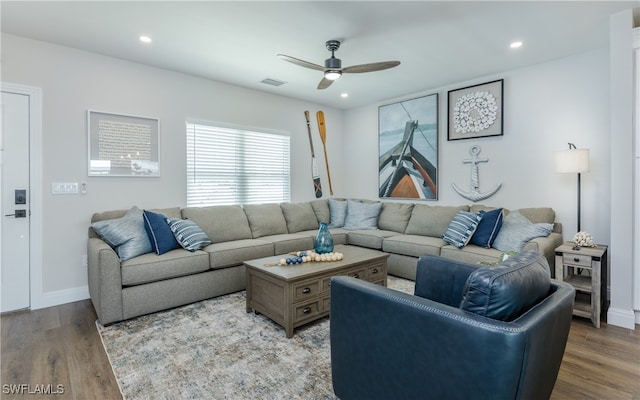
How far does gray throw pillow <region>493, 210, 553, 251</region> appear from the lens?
322 centimetres

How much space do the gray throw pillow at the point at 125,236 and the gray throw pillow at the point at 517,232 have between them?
3.67 m

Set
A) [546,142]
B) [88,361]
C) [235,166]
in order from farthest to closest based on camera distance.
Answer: [235,166]
[546,142]
[88,361]

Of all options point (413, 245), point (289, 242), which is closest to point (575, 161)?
point (413, 245)

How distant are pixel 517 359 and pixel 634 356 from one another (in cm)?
198

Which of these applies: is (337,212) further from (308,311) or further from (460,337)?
(460,337)

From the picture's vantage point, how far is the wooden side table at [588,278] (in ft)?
8.79

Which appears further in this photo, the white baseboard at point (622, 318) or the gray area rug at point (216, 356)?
the white baseboard at point (622, 318)

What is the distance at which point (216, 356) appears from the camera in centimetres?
220

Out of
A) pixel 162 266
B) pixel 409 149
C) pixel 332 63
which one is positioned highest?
pixel 332 63

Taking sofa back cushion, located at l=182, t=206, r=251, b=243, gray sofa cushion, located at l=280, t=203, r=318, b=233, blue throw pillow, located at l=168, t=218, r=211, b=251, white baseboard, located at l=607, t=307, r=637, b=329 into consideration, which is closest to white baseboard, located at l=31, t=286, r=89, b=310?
blue throw pillow, located at l=168, t=218, r=211, b=251

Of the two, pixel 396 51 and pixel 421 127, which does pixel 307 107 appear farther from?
pixel 396 51

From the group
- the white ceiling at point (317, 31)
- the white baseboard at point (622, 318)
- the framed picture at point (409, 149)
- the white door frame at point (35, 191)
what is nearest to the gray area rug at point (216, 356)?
the white door frame at point (35, 191)

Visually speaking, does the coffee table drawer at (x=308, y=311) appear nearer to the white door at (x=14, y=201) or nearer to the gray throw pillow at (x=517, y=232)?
the gray throw pillow at (x=517, y=232)

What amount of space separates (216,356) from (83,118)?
2.90 metres
